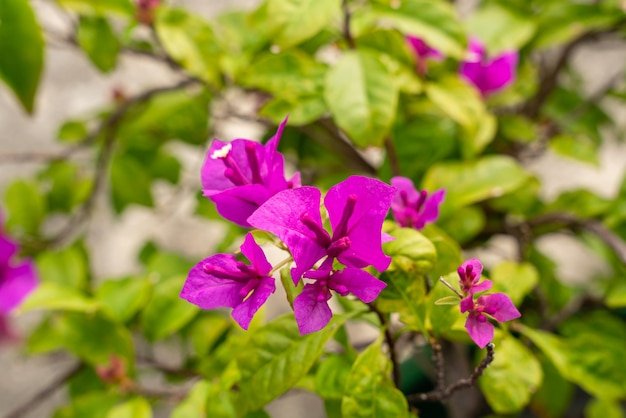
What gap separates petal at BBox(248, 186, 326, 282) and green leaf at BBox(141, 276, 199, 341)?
13.8 inches

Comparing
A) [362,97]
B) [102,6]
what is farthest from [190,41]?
[362,97]

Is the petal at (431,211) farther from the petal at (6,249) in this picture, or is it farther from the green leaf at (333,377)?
the petal at (6,249)

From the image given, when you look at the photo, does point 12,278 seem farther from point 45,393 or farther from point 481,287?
point 481,287

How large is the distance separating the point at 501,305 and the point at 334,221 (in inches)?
3.9

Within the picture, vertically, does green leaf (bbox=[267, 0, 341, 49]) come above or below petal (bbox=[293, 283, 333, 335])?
above

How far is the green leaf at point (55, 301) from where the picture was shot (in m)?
0.58

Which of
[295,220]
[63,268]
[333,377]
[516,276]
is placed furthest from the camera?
[63,268]

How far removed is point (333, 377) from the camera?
44cm

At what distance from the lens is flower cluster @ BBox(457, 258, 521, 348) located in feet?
1.03

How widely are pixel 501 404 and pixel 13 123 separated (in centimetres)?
131

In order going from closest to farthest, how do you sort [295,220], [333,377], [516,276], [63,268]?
[295,220]
[333,377]
[516,276]
[63,268]

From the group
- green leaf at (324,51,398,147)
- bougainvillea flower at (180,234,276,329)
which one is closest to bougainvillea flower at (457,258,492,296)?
bougainvillea flower at (180,234,276,329)

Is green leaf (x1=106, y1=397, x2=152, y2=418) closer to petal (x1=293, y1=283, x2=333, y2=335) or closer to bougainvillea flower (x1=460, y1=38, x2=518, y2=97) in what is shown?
petal (x1=293, y1=283, x2=333, y2=335)

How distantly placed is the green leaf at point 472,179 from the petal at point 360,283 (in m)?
0.27
